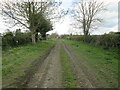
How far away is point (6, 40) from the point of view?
21.2 meters

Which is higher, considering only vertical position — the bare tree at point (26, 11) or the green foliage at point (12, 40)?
the bare tree at point (26, 11)

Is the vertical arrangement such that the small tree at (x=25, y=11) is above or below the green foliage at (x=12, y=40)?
→ above

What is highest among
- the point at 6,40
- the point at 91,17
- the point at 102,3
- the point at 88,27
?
the point at 102,3

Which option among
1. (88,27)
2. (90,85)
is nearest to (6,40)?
(90,85)

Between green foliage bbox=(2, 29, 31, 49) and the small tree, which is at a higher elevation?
the small tree

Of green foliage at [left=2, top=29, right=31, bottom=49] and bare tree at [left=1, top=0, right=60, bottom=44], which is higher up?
bare tree at [left=1, top=0, right=60, bottom=44]

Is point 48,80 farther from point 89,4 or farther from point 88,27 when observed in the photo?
point 89,4

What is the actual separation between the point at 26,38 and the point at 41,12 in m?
7.84

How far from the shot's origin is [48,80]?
666 centimetres

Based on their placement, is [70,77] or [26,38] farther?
[26,38]

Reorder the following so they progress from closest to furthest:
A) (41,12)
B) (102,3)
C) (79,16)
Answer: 1. (41,12)
2. (102,3)
3. (79,16)

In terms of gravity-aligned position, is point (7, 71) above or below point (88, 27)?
below

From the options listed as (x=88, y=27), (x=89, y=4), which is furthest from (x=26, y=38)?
(x=89, y=4)

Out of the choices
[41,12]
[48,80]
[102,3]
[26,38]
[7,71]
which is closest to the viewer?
[48,80]
